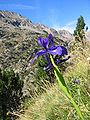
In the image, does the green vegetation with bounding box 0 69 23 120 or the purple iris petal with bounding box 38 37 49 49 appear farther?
the green vegetation with bounding box 0 69 23 120

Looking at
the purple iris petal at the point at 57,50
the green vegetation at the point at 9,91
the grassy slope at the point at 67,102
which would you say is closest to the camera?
the purple iris petal at the point at 57,50

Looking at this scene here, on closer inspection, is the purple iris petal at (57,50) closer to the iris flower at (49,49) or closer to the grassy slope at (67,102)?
the iris flower at (49,49)

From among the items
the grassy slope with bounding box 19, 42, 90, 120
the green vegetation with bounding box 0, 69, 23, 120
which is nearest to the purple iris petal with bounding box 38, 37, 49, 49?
the grassy slope with bounding box 19, 42, 90, 120

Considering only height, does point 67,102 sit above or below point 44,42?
below

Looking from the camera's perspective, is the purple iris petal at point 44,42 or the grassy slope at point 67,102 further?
the grassy slope at point 67,102

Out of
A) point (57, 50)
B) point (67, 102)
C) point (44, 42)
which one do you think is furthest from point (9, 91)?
point (57, 50)

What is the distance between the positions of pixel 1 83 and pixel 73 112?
84.9 ft

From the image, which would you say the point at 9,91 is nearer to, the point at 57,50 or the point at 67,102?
the point at 67,102

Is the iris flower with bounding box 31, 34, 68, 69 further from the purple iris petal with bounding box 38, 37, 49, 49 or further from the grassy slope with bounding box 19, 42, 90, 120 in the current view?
the grassy slope with bounding box 19, 42, 90, 120

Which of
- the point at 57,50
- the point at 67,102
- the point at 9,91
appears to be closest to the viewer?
the point at 57,50

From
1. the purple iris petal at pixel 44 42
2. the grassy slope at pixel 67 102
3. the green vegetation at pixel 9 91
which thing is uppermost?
the green vegetation at pixel 9 91

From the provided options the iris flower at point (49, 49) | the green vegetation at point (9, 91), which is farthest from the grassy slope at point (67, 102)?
the green vegetation at point (9, 91)

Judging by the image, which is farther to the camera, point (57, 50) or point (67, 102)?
point (67, 102)

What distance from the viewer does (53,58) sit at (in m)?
1.73
